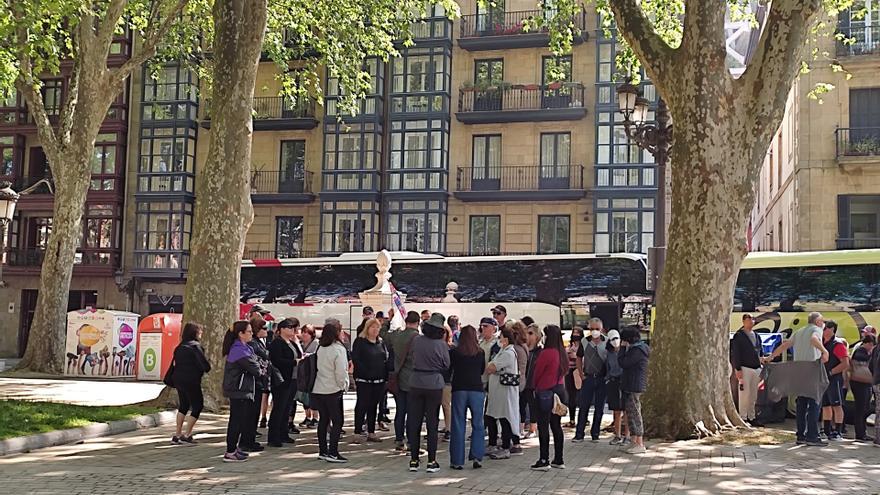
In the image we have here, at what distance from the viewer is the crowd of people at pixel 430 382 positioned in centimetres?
1033

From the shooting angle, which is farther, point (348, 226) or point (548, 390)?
point (348, 226)

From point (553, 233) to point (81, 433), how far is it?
993 inches

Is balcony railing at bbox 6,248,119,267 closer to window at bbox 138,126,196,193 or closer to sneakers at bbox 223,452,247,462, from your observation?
window at bbox 138,126,196,193

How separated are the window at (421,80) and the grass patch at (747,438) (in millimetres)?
26004

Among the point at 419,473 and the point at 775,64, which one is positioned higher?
the point at 775,64

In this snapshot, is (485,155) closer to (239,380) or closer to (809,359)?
(809,359)

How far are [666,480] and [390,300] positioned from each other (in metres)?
12.0

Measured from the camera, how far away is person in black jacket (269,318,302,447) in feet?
39.7

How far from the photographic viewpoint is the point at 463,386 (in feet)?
33.9

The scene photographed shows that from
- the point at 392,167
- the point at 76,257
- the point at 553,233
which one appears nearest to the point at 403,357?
the point at 553,233

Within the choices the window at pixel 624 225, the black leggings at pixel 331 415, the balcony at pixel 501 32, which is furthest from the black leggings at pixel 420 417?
the balcony at pixel 501 32

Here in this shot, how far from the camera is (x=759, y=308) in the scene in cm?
2003

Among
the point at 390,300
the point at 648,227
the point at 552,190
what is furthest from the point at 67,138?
the point at 648,227

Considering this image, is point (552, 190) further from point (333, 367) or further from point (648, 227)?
point (333, 367)
